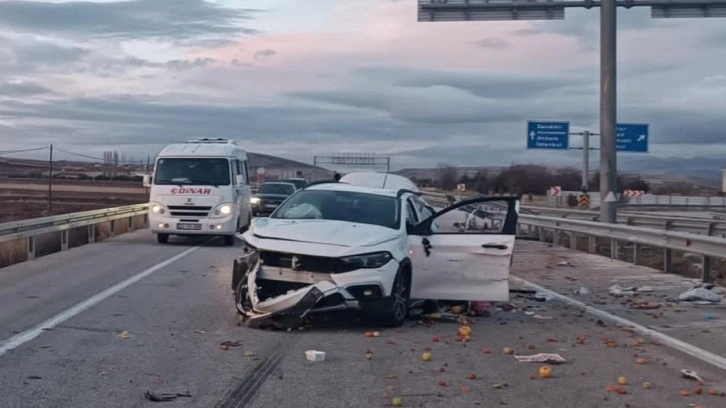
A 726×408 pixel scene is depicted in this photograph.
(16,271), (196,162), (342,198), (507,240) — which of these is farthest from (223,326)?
(196,162)

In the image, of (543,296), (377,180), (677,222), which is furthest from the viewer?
(677,222)

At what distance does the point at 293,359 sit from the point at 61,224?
1524 centimetres

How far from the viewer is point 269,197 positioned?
4206 centimetres

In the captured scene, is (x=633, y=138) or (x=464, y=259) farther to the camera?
(x=633, y=138)

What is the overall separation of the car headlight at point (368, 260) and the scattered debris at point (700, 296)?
581 cm

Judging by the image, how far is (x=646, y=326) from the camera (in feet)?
41.4

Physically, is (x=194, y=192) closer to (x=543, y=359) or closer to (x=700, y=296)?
→ (x=700, y=296)

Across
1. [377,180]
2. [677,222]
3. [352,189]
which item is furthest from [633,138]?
[352,189]

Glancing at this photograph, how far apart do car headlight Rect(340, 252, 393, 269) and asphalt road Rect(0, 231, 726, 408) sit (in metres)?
0.79

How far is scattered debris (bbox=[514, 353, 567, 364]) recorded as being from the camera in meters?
9.98

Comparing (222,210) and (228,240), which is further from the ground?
(222,210)

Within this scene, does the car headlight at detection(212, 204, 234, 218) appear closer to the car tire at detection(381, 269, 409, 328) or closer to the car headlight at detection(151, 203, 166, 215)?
the car headlight at detection(151, 203, 166, 215)

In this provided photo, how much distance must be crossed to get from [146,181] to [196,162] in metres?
1.52

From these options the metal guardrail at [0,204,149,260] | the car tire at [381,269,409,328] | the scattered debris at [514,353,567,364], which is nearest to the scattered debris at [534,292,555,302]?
the car tire at [381,269,409,328]
